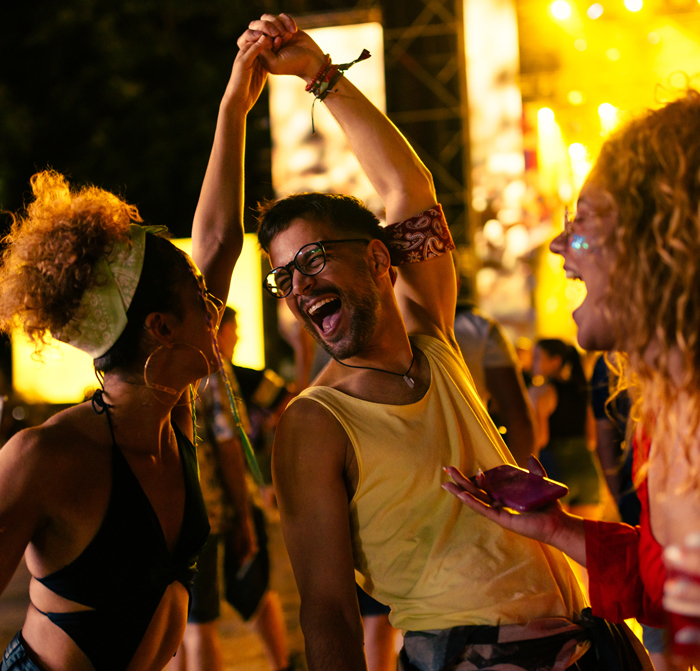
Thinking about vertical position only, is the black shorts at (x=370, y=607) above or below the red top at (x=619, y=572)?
below

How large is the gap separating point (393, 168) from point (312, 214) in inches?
15.0

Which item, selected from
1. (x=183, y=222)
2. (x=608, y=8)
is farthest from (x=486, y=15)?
(x=183, y=222)

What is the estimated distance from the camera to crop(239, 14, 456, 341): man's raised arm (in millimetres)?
2293

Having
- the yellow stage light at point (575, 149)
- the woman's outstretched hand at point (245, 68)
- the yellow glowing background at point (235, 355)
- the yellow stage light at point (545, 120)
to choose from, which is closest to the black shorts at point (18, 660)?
the woman's outstretched hand at point (245, 68)

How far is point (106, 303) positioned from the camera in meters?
1.76

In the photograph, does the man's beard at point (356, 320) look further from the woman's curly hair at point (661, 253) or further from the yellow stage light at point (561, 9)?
the yellow stage light at point (561, 9)

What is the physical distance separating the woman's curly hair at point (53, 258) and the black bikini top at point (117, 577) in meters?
0.23

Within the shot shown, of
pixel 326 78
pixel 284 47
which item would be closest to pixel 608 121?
pixel 326 78

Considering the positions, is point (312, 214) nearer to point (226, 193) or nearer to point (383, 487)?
point (226, 193)

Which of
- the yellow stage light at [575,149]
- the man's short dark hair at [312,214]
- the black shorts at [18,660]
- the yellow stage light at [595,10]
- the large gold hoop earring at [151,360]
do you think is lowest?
the black shorts at [18,660]

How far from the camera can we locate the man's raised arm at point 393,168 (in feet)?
7.52

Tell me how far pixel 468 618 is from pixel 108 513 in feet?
2.67

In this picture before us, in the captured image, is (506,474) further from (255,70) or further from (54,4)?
(54,4)

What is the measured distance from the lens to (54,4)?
13.1 metres
